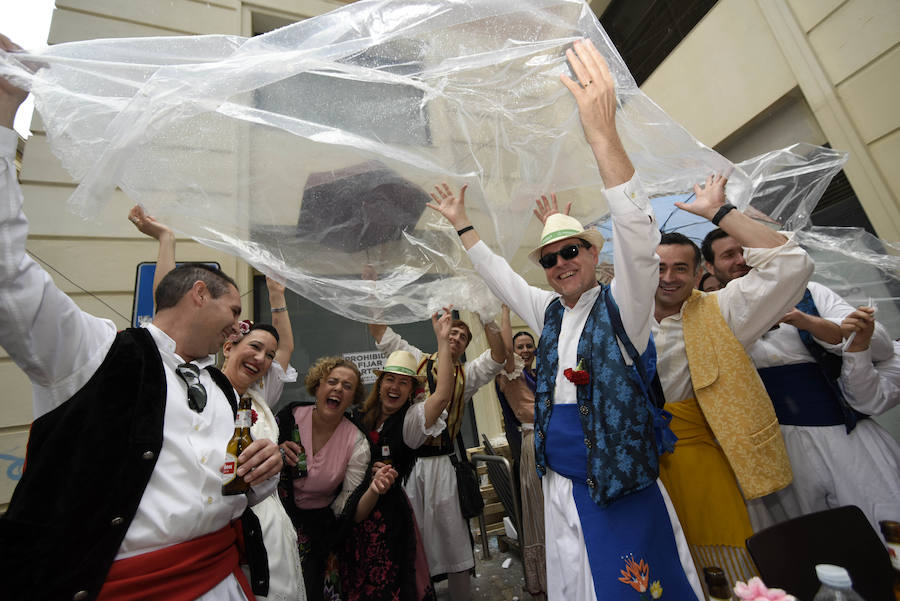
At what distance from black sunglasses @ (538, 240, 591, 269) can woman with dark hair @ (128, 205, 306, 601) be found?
1302mm

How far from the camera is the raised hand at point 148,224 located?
1.74 meters

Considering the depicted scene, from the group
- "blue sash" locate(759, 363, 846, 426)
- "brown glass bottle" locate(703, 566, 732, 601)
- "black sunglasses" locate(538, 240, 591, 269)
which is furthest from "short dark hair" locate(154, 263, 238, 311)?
"blue sash" locate(759, 363, 846, 426)

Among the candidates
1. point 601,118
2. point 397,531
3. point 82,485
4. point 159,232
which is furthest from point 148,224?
point 397,531

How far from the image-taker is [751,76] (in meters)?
4.07

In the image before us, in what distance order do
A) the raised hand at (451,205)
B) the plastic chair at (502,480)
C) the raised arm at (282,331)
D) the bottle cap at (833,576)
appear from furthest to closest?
the plastic chair at (502,480) < the raised arm at (282,331) < the raised hand at (451,205) < the bottle cap at (833,576)

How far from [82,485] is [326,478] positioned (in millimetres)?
1380

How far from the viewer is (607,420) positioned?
134 centimetres

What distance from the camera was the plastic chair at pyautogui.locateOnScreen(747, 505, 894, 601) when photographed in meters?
1.04

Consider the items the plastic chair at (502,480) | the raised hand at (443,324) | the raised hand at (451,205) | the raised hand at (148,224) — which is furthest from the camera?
the plastic chair at (502,480)

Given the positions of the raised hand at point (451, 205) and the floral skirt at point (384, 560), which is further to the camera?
the floral skirt at point (384, 560)

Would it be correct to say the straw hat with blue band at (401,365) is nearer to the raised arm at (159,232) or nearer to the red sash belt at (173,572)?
the raised arm at (159,232)

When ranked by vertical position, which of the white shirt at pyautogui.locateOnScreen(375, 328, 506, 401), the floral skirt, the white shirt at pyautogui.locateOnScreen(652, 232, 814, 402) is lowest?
the floral skirt

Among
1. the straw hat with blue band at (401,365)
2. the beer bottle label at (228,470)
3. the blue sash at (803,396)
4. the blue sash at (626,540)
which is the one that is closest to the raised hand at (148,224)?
the beer bottle label at (228,470)

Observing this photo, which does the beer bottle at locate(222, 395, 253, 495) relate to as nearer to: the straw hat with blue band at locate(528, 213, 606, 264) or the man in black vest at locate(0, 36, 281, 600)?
the man in black vest at locate(0, 36, 281, 600)
